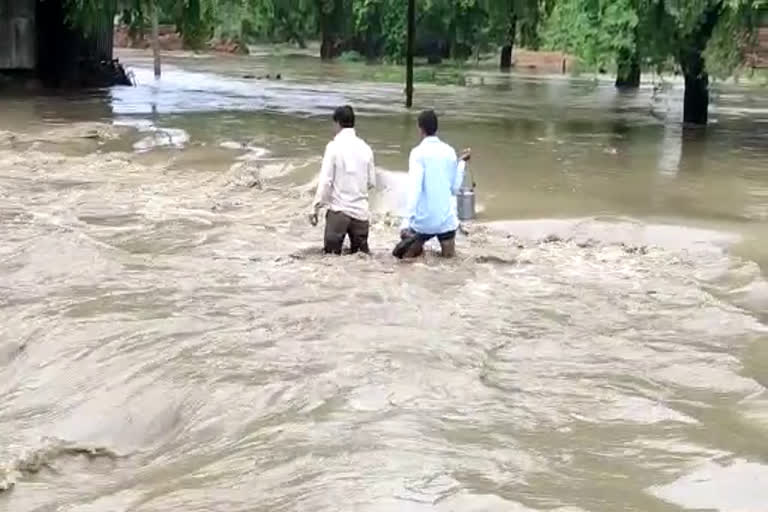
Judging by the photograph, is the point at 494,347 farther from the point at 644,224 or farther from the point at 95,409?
the point at 644,224

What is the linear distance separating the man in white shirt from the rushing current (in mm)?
449

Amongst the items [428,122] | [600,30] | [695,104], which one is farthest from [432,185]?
[695,104]

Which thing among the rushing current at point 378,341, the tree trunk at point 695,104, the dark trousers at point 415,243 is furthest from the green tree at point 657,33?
the dark trousers at point 415,243

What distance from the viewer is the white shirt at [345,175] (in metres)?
10.9

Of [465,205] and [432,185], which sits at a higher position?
[432,185]

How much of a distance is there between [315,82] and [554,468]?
34.5m

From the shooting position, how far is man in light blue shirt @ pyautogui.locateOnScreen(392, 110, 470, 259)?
10727 millimetres

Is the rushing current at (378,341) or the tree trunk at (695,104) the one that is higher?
the tree trunk at (695,104)

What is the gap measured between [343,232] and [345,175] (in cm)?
67

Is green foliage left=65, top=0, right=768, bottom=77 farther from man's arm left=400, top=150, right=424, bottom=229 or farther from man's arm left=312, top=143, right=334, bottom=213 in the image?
man's arm left=312, top=143, right=334, bottom=213

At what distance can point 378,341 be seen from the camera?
8633 millimetres

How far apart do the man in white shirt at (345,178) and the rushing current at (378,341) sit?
449 millimetres

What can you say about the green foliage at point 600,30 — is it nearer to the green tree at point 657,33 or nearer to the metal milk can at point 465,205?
the green tree at point 657,33

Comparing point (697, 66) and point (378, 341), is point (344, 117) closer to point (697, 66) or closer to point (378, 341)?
point (378, 341)
